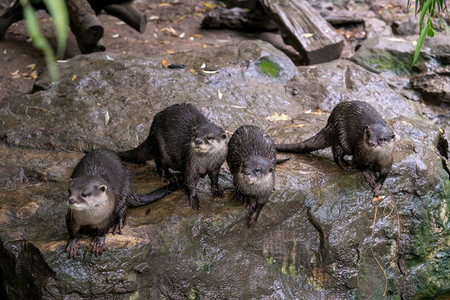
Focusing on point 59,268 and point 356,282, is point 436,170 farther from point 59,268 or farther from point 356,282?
point 59,268

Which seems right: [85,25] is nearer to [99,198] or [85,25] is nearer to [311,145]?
[311,145]

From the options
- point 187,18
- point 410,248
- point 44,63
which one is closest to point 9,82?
point 44,63

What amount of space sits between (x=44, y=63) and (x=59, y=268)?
376 centimetres

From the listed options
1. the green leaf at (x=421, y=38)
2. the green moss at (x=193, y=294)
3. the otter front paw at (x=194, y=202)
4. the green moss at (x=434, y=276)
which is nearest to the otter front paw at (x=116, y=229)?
the otter front paw at (x=194, y=202)

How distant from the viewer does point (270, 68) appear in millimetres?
4625

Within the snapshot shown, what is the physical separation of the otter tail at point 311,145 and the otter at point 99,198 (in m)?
0.99

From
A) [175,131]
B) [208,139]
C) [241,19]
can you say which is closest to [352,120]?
[208,139]

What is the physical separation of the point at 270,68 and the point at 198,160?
84.3 inches

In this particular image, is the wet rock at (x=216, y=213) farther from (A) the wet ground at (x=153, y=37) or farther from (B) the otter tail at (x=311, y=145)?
(A) the wet ground at (x=153, y=37)

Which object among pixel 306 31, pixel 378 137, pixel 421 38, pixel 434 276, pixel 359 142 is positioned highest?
pixel 421 38

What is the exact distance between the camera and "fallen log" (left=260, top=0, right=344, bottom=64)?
17.7 ft

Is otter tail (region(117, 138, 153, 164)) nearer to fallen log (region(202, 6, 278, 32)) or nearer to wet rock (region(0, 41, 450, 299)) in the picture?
wet rock (region(0, 41, 450, 299))

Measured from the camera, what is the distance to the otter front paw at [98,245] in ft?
7.88

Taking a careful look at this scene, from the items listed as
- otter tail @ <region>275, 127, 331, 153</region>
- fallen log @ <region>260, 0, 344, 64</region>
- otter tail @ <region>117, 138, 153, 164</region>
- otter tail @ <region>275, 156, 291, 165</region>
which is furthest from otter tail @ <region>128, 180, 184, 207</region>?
fallen log @ <region>260, 0, 344, 64</region>
